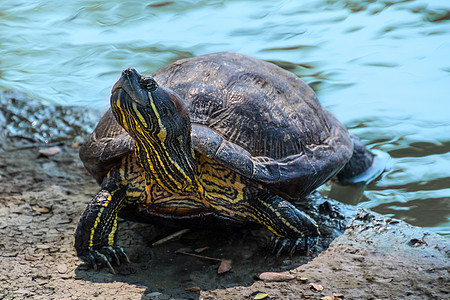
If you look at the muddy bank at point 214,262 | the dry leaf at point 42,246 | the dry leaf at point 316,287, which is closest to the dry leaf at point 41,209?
the muddy bank at point 214,262

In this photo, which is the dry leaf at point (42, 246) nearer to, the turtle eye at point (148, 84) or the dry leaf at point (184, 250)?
the dry leaf at point (184, 250)

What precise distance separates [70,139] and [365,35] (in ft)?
18.8

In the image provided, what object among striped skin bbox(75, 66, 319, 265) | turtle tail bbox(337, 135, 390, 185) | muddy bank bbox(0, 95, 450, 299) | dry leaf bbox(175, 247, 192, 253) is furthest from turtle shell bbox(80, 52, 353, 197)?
turtle tail bbox(337, 135, 390, 185)

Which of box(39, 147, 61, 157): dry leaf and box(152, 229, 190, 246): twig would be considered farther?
box(39, 147, 61, 157): dry leaf

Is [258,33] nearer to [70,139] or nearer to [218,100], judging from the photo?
[70,139]

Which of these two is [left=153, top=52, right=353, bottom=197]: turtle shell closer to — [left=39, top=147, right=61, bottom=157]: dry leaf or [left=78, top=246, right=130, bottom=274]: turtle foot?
[left=78, top=246, right=130, bottom=274]: turtle foot

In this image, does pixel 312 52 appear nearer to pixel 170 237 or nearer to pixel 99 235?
pixel 170 237

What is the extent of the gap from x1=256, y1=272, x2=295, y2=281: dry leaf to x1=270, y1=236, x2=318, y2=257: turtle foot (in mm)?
272

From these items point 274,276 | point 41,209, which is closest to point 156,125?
point 274,276

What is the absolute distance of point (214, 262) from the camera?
3.82 metres

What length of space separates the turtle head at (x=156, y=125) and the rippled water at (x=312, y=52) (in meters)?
2.48

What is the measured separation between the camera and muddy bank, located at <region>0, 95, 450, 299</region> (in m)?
3.42

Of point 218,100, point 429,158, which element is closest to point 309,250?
point 218,100

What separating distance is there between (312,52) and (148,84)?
19.8 feet
